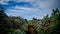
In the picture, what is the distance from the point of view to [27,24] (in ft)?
14.1

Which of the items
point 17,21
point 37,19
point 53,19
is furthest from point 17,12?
point 53,19

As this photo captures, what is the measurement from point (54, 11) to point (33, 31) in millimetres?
615

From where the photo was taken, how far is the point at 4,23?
4.20 meters

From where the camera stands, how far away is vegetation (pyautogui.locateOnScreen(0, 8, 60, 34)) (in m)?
4.20

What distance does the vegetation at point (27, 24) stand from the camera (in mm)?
4199

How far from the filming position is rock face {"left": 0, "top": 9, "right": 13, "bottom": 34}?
164 inches

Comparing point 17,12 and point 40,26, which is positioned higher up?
point 17,12

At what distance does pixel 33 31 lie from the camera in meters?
4.29

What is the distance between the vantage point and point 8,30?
13.8 ft

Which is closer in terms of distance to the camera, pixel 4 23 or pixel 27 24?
pixel 4 23

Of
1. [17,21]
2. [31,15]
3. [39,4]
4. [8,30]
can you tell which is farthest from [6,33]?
[39,4]

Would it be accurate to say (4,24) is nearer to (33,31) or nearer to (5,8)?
(5,8)

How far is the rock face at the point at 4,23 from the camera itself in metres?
4.17

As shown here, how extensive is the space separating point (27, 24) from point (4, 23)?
48 centimetres
